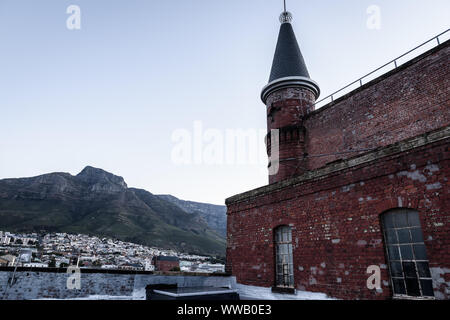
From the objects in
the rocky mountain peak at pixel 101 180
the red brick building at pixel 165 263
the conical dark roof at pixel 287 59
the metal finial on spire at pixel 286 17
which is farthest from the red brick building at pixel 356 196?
the rocky mountain peak at pixel 101 180

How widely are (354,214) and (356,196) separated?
482 millimetres

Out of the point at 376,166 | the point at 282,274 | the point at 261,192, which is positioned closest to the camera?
the point at 376,166

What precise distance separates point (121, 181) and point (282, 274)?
517 feet

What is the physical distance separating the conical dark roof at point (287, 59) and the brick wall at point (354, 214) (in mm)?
8604

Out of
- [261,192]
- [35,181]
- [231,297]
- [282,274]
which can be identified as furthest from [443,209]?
[35,181]

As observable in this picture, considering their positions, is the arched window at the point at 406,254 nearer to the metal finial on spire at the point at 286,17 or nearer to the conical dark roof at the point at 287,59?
the conical dark roof at the point at 287,59

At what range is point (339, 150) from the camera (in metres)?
14.3

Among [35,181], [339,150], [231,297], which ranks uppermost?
[35,181]

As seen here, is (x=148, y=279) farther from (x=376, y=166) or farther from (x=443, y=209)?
(x=443, y=209)

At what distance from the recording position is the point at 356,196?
7809 millimetres

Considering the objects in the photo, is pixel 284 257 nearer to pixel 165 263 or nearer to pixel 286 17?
pixel 286 17

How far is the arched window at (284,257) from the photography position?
31.1 feet

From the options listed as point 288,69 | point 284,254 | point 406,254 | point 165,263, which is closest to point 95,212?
point 165,263
